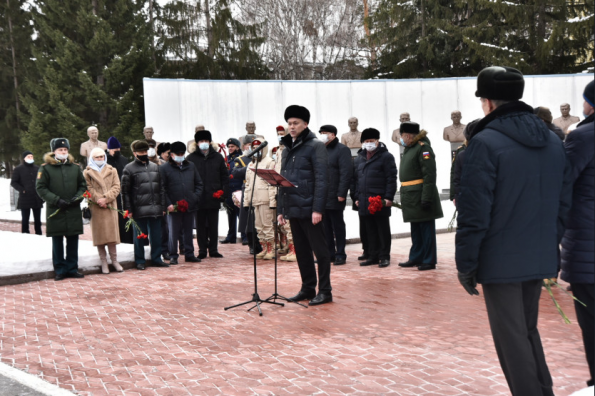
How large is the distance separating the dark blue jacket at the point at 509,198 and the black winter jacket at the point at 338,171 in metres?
6.92

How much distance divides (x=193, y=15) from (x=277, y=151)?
24358mm

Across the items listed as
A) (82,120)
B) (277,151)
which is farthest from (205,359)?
(82,120)

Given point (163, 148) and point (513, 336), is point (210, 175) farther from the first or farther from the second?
point (513, 336)

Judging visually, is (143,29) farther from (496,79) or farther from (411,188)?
(496,79)

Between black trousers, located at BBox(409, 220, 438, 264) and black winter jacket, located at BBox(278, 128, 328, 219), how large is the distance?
2914 mm

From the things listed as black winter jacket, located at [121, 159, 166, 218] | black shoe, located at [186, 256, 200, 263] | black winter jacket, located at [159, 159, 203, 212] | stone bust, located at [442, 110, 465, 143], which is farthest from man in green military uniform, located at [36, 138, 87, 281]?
stone bust, located at [442, 110, 465, 143]

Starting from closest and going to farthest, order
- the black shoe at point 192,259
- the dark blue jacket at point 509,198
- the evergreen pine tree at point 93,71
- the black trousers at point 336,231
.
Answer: the dark blue jacket at point 509,198
the black trousers at point 336,231
the black shoe at point 192,259
the evergreen pine tree at point 93,71

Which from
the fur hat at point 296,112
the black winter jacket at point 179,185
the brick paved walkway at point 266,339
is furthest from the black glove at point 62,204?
the fur hat at point 296,112

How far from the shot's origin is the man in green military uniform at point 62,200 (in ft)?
33.3

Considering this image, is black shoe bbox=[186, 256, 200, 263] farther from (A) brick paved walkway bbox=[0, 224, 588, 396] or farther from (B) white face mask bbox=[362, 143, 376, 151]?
(B) white face mask bbox=[362, 143, 376, 151]

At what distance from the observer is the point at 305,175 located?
26.0 feet

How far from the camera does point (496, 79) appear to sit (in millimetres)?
4016

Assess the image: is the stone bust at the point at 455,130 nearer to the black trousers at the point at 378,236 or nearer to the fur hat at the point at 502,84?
the black trousers at the point at 378,236

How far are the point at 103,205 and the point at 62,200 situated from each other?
753 mm
